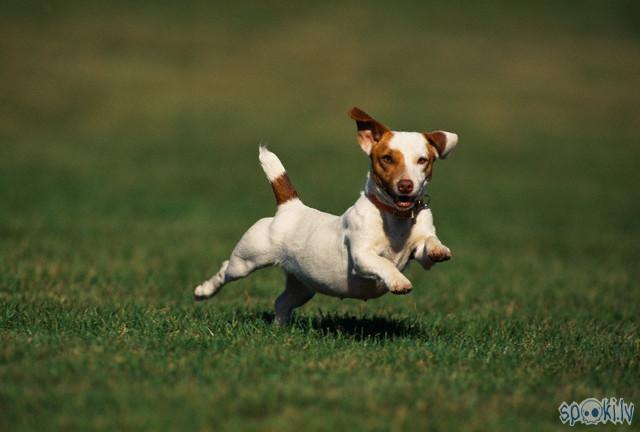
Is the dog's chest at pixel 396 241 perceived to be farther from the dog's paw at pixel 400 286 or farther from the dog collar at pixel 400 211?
the dog's paw at pixel 400 286

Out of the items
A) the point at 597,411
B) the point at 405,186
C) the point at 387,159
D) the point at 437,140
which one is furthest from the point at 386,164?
the point at 597,411

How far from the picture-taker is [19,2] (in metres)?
Answer: 47.2

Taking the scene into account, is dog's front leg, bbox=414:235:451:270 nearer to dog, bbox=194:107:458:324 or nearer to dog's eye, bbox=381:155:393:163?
dog, bbox=194:107:458:324

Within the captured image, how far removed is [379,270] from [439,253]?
0.43 metres

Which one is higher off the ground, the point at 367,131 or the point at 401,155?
the point at 367,131

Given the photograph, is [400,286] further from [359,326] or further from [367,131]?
[359,326]

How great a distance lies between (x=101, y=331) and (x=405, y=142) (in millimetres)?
2517

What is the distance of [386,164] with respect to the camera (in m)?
6.57

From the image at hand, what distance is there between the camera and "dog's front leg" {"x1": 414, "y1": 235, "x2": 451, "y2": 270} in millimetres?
6348

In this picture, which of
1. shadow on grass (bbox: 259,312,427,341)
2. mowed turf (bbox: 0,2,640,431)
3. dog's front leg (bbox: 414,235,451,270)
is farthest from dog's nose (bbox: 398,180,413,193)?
shadow on grass (bbox: 259,312,427,341)

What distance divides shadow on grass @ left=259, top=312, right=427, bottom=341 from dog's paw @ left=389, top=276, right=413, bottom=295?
0.85 meters

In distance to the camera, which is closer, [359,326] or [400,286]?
[400,286]

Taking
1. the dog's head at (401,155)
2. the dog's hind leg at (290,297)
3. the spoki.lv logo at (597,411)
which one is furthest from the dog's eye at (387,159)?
the spoki.lv logo at (597,411)

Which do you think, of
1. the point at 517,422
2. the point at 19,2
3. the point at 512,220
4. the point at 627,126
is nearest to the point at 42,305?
the point at 517,422
